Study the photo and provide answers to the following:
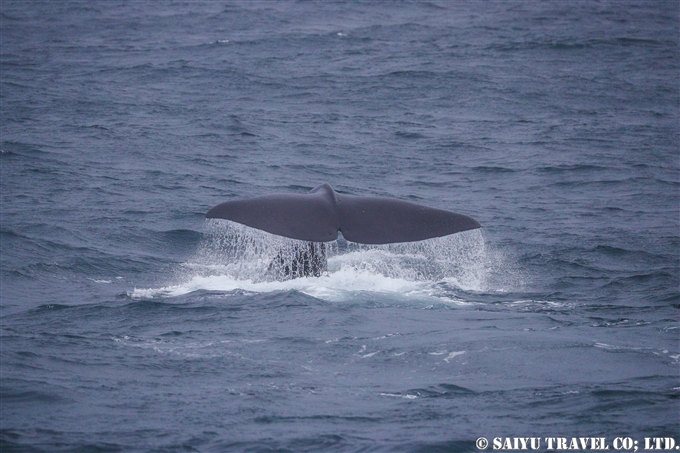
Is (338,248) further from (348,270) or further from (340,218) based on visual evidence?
(340,218)

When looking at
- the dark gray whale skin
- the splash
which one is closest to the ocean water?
the splash

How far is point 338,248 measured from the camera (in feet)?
45.7

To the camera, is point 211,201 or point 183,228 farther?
point 211,201

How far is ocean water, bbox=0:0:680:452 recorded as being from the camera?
7.52m

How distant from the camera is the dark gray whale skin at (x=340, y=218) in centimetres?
923

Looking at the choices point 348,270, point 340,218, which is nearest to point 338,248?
point 348,270

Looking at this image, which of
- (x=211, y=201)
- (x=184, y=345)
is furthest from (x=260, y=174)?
(x=184, y=345)

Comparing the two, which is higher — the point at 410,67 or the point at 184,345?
the point at 410,67

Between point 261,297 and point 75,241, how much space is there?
4.35 m

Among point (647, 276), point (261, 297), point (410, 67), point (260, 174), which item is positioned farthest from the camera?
point (410, 67)

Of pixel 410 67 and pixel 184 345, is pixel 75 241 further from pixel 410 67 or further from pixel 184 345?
pixel 410 67

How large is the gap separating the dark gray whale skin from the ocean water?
1031mm

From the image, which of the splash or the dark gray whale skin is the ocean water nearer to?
the splash

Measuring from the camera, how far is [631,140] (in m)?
22.0
